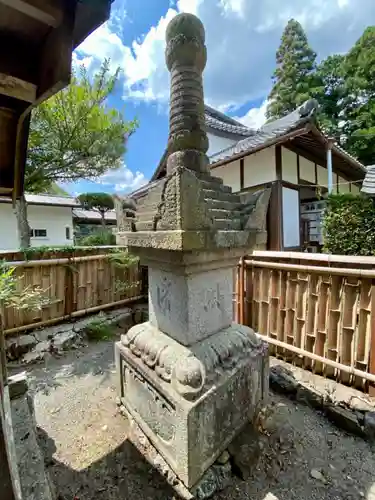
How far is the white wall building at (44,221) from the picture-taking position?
1417 centimetres

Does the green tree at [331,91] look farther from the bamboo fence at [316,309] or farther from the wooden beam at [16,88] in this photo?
the wooden beam at [16,88]

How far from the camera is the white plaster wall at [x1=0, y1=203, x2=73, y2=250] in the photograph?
14086 mm

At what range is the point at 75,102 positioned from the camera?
6910mm

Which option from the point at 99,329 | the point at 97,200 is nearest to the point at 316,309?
the point at 99,329

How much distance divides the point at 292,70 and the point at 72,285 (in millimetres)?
22233

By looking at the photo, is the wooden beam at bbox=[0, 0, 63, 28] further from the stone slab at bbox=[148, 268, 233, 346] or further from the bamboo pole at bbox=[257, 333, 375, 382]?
the bamboo pole at bbox=[257, 333, 375, 382]

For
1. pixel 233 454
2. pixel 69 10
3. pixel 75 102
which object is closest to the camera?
pixel 69 10

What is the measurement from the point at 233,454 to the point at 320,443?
103 centimetres

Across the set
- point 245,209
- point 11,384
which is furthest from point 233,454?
point 245,209

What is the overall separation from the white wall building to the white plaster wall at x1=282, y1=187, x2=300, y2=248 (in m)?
13.0

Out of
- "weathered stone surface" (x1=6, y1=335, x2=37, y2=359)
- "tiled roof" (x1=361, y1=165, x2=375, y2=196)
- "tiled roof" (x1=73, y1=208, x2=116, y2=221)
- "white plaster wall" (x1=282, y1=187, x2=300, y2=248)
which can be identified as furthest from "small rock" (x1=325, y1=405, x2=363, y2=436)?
"tiled roof" (x1=73, y1=208, x2=116, y2=221)

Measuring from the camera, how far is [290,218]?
8219mm

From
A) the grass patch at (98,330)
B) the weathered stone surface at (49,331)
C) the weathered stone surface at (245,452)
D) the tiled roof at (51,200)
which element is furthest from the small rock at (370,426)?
the tiled roof at (51,200)

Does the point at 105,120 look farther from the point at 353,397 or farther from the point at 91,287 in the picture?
the point at 353,397
